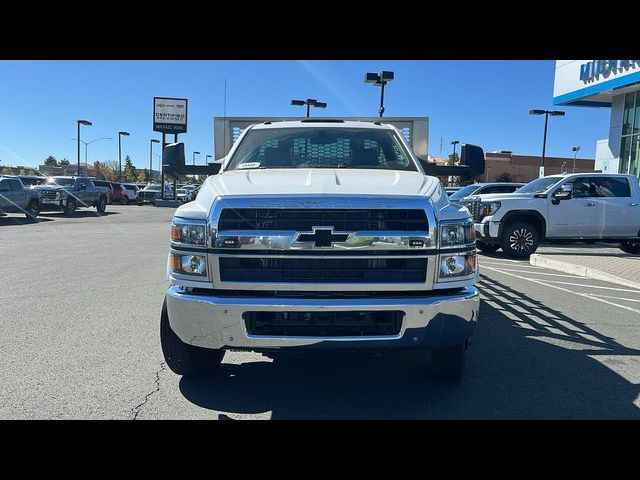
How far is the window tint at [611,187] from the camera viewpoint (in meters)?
12.2

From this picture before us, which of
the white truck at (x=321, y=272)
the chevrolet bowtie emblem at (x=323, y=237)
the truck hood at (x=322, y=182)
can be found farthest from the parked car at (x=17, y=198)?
the chevrolet bowtie emblem at (x=323, y=237)

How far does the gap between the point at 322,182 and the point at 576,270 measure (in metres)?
7.96

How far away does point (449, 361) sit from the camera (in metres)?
3.80

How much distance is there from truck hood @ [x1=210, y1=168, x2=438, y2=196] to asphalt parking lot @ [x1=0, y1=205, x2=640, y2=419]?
1.48 metres

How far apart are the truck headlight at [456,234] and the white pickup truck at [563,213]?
879 centimetres

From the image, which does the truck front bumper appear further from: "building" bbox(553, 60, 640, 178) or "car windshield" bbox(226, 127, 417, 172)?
"building" bbox(553, 60, 640, 178)

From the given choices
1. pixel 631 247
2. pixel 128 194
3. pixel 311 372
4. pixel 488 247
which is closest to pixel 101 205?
pixel 128 194

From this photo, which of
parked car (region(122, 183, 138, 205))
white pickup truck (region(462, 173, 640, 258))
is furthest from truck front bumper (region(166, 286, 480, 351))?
parked car (region(122, 183, 138, 205))

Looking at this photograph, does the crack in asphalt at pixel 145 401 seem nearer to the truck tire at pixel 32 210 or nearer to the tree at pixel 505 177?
the truck tire at pixel 32 210

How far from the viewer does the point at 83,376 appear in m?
4.02

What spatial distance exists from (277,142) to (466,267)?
238 centimetres

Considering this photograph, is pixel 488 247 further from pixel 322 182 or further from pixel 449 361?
pixel 322 182
